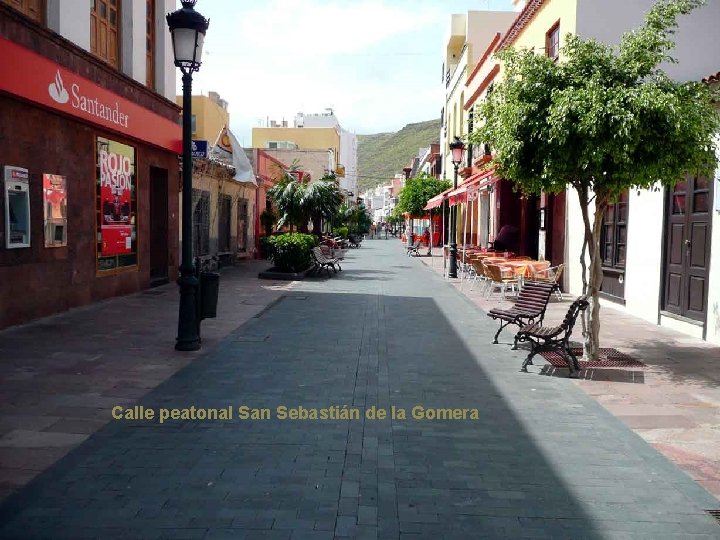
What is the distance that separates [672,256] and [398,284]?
330 inches

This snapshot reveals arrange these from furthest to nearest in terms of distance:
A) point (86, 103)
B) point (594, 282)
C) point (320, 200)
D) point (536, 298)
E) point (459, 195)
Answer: point (320, 200), point (459, 195), point (86, 103), point (536, 298), point (594, 282)

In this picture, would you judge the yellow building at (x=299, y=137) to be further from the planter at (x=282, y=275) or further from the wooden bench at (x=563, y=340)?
the wooden bench at (x=563, y=340)

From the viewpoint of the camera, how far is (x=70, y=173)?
448 inches

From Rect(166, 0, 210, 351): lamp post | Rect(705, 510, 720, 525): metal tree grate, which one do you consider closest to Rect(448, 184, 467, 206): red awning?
Rect(166, 0, 210, 351): lamp post

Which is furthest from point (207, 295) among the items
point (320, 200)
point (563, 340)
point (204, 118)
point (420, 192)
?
point (420, 192)

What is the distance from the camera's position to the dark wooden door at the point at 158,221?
16.2 m

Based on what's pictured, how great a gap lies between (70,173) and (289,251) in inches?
318

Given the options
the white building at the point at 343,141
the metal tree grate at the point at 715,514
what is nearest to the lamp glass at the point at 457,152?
the metal tree grate at the point at 715,514

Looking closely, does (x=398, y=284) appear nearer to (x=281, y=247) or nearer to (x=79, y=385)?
(x=281, y=247)

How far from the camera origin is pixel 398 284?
59.4ft

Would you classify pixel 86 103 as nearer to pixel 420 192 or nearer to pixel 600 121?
pixel 600 121

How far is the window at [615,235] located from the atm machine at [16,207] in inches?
415

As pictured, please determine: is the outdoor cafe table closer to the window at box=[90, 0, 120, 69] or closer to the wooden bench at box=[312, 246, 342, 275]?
the wooden bench at box=[312, 246, 342, 275]

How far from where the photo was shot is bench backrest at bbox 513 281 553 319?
8.97 m
